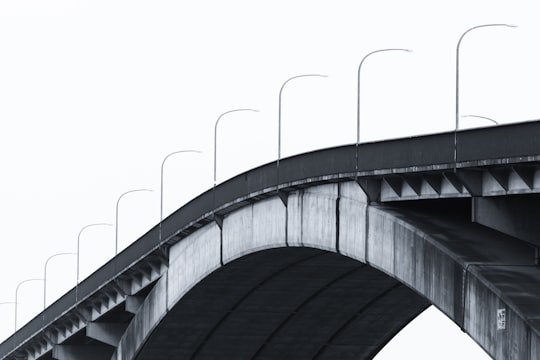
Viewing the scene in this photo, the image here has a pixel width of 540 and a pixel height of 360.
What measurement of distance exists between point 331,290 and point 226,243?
6.60m

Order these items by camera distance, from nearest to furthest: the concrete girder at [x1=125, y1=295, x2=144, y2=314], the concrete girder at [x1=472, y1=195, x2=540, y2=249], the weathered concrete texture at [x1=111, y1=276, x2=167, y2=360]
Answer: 1. the concrete girder at [x1=472, y1=195, x2=540, y2=249]
2. the weathered concrete texture at [x1=111, y1=276, x2=167, y2=360]
3. the concrete girder at [x1=125, y1=295, x2=144, y2=314]

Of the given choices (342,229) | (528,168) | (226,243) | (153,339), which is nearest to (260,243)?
(226,243)

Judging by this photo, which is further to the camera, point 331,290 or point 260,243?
point 331,290

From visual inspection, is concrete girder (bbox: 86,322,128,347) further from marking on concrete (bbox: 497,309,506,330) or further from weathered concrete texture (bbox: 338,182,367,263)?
marking on concrete (bbox: 497,309,506,330)

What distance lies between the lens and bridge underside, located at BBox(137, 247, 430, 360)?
52562mm

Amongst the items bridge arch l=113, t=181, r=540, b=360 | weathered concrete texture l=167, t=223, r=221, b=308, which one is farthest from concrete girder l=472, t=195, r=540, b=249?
weathered concrete texture l=167, t=223, r=221, b=308

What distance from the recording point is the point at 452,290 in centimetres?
3234

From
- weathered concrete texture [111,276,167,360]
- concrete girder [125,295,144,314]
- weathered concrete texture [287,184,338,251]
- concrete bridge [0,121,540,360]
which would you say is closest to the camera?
concrete bridge [0,121,540,360]

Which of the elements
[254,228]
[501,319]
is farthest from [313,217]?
[501,319]

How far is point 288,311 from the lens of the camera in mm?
57469

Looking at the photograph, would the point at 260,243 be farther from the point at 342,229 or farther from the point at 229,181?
the point at 342,229

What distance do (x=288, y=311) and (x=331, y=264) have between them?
6335 mm

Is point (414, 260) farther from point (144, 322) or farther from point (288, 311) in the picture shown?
point (144, 322)

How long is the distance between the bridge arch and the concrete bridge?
0.19 feet
